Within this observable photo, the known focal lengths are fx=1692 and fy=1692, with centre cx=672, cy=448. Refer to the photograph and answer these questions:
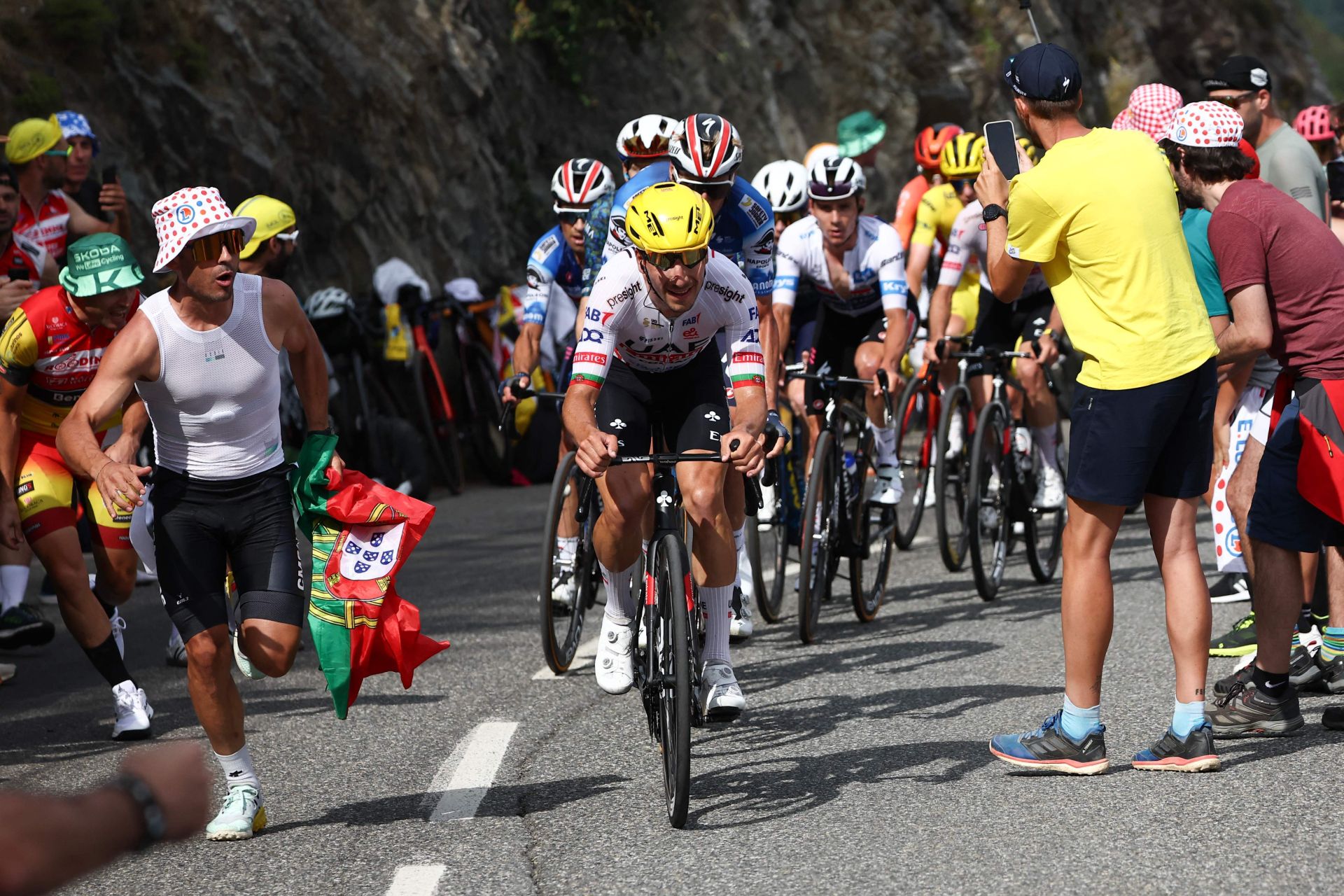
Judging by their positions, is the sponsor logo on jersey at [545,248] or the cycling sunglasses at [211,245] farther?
the sponsor logo on jersey at [545,248]

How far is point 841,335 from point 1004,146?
4169 mm

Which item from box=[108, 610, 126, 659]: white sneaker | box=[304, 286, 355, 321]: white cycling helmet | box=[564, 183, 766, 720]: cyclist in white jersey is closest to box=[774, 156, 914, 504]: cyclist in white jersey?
box=[564, 183, 766, 720]: cyclist in white jersey

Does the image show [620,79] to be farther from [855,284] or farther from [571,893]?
[571,893]

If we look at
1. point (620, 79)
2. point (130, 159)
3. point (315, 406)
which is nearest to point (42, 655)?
point (315, 406)

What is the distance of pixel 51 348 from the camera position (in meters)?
7.05

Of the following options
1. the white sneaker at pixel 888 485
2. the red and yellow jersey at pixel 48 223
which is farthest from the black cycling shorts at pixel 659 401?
the red and yellow jersey at pixel 48 223

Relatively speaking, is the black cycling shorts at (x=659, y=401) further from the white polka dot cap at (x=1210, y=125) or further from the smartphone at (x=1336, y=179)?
the smartphone at (x=1336, y=179)

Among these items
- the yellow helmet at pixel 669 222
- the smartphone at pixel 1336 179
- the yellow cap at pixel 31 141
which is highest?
the yellow cap at pixel 31 141

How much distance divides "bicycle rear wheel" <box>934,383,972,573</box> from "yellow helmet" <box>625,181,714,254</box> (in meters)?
3.81

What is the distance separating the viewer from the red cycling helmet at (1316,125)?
387 inches

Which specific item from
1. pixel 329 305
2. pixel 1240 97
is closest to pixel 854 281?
pixel 1240 97

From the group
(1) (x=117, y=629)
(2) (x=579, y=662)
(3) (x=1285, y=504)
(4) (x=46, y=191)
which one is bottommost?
(2) (x=579, y=662)

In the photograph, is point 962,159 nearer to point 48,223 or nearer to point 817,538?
point 817,538

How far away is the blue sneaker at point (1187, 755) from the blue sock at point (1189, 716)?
11mm
